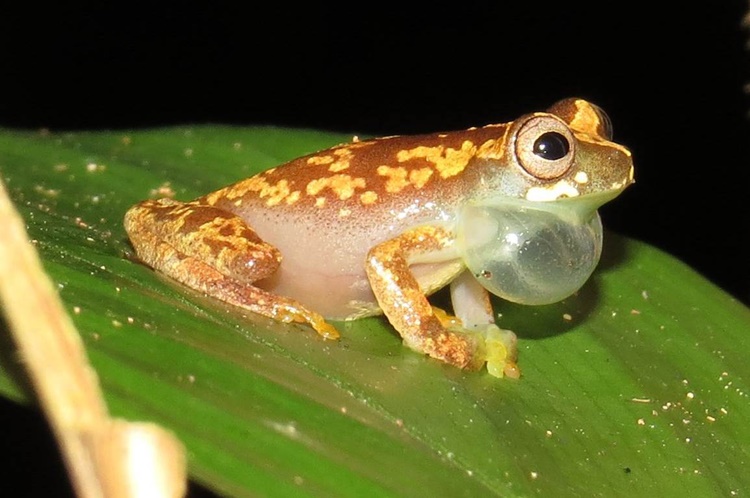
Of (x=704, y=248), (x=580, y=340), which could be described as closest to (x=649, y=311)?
(x=580, y=340)

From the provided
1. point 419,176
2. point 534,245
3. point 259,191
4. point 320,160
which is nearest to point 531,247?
point 534,245

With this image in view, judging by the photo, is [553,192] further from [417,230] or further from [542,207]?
[417,230]

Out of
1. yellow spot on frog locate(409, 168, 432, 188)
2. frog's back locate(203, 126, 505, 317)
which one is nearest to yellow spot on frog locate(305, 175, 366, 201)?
frog's back locate(203, 126, 505, 317)

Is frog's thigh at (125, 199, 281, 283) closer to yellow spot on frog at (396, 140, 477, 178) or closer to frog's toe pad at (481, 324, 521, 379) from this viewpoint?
yellow spot on frog at (396, 140, 477, 178)

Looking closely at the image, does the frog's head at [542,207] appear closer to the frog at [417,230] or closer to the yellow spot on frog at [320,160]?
the frog at [417,230]

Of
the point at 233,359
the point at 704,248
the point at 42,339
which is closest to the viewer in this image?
the point at 42,339

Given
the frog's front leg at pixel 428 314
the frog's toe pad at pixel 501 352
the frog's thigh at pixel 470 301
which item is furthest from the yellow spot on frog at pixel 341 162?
the frog's toe pad at pixel 501 352

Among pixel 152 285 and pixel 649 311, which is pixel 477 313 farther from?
pixel 152 285
